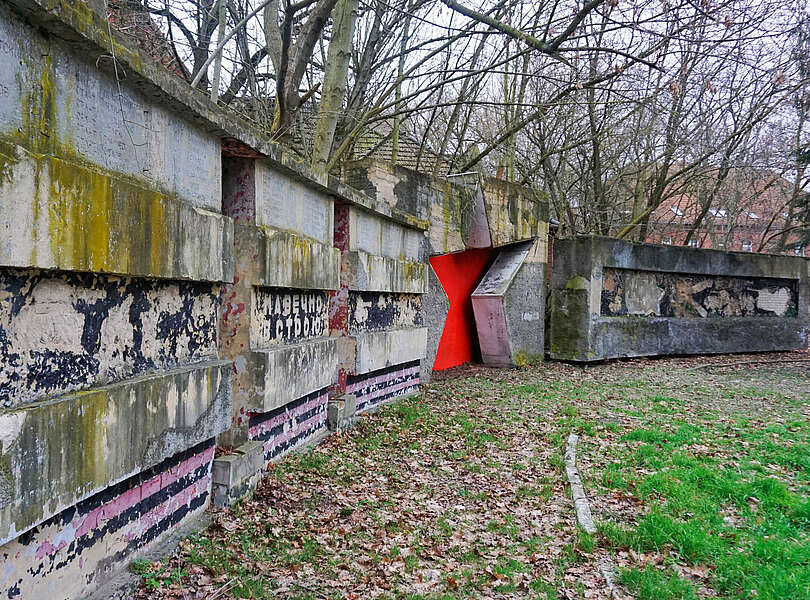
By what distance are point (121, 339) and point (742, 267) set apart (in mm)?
14722

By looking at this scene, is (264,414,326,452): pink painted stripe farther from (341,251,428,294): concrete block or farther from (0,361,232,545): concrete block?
(341,251,428,294): concrete block

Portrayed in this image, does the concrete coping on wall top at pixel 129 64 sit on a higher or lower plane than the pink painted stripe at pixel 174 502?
higher

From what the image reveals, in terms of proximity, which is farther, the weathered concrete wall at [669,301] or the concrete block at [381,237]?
the weathered concrete wall at [669,301]

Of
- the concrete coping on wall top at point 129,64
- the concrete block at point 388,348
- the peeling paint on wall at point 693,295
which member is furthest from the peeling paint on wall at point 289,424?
the peeling paint on wall at point 693,295

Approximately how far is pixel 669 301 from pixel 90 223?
12.9 metres

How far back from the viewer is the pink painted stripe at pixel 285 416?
153 inches

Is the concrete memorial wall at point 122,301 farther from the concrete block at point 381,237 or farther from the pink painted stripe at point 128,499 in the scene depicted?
the concrete block at point 381,237

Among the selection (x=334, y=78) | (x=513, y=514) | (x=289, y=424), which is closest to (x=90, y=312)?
(x=289, y=424)

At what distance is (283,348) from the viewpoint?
13.2 feet

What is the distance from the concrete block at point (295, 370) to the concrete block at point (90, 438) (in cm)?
64

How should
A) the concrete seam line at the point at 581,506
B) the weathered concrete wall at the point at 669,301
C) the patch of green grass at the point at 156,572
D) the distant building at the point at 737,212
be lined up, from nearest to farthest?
the patch of green grass at the point at 156,572, the concrete seam line at the point at 581,506, the weathered concrete wall at the point at 669,301, the distant building at the point at 737,212

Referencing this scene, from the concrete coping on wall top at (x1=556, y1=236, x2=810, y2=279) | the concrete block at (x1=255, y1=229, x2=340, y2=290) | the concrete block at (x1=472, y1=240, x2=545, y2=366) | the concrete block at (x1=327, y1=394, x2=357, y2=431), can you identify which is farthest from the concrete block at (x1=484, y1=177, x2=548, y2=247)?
the concrete block at (x1=255, y1=229, x2=340, y2=290)

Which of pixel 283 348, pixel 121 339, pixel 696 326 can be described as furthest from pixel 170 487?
pixel 696 326

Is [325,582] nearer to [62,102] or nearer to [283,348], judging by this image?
[283,348]
